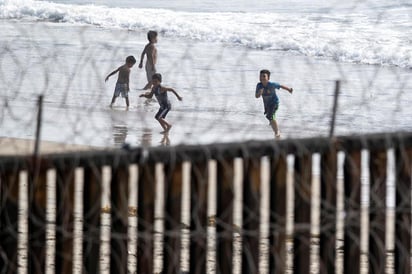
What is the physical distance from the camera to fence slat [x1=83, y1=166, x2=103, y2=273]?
3.56 m

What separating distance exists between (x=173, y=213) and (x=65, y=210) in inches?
13.7

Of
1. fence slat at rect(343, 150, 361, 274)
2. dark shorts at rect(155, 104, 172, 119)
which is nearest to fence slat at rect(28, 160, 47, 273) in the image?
fence slat at rect(343, 150, 361, 274)

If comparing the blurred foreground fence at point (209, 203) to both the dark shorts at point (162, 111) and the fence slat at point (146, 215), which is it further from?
the dark shorts at point (162, 111)

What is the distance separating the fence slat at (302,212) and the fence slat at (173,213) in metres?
0.41

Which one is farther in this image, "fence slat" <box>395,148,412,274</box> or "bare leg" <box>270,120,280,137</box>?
"bare leg" <box>270,120,280,137</box>

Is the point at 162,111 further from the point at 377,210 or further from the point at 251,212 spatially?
the point at 251,212

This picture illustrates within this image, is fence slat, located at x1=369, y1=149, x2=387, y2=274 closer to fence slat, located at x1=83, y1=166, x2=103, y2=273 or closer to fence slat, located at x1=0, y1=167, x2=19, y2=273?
fence slat, located at x1=83, y1=166, x2=103, y2=273

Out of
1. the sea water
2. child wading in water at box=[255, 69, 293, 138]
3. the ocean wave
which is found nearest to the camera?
child wading in water at box=[255, 69, 293, 138]

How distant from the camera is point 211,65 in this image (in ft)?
68.7

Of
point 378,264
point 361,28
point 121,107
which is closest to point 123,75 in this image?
point 121,107

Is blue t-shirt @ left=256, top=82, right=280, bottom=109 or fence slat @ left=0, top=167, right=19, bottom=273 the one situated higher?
blue t-shirt @ left=256, top=82, right=280, bottom=109

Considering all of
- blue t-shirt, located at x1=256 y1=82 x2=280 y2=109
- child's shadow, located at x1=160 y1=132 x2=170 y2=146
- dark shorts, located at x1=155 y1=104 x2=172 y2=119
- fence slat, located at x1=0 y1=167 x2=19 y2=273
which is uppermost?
blue t-shirt, located at x1=256 y1=82 x2=280 y2=109

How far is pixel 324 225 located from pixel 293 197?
151 millimetres

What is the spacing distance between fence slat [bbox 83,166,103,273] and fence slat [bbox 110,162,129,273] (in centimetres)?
5
